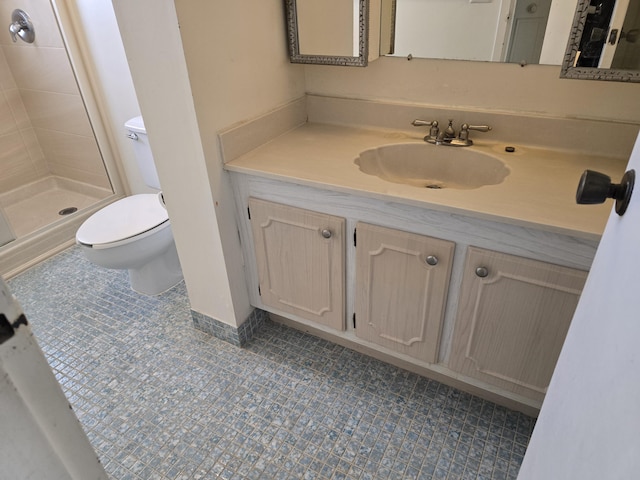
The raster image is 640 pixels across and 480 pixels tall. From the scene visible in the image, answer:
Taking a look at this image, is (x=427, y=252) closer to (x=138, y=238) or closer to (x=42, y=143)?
(x=138, y=238)

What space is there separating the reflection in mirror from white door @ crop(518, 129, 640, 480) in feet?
2.89

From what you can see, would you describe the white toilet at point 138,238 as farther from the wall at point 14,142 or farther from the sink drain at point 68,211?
the wall at point 14,142

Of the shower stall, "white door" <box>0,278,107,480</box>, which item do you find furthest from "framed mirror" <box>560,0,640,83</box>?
the shower stall

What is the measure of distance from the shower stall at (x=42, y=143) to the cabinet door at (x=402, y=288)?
1979mm

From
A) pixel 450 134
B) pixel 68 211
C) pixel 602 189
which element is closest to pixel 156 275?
pixel 68 211

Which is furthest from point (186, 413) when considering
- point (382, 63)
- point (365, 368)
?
point (382, 63)

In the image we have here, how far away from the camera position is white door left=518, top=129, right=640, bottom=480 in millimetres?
432

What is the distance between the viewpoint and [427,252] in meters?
1.23

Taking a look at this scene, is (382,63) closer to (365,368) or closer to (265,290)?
(265,290)

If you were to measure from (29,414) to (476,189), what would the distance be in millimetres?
1110

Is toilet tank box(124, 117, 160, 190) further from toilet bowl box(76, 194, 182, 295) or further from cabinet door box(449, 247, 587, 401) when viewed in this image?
cabinet door box(449, 247, 587, 401)

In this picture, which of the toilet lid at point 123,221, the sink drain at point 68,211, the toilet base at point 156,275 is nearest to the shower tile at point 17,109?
the sink drain at point 68,211

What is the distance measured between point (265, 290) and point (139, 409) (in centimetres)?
61

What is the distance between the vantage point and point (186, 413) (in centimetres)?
150
